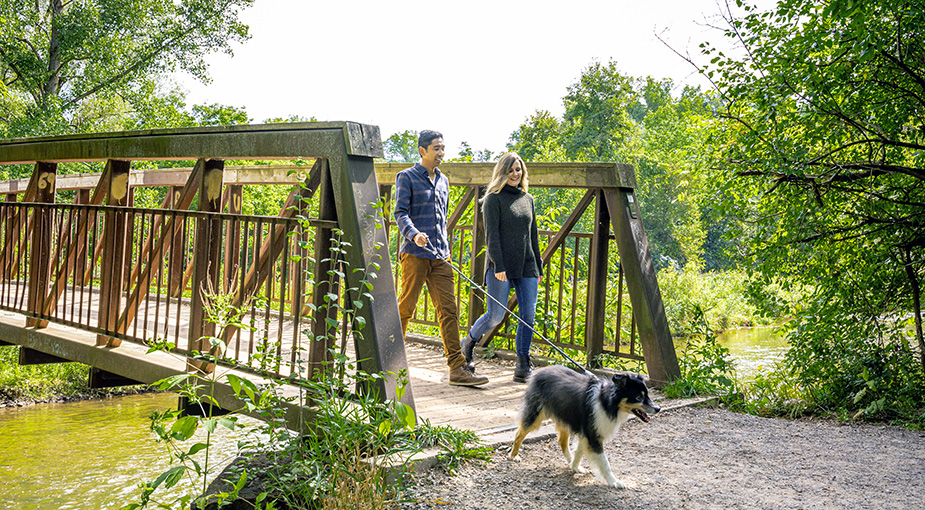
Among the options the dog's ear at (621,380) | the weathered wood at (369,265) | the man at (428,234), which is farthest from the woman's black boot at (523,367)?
the dog's ear at (621,380)

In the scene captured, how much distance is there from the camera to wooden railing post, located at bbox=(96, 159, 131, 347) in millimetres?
5535

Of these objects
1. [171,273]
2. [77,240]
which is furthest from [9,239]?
[171,273]

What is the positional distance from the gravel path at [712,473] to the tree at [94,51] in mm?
16715

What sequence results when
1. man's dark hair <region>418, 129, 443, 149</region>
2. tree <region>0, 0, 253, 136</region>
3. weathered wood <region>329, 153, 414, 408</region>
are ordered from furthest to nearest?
tree <region>0, 0, 253, 136</region>, man's dark hair <region>418, 129, 443, 149</region>, weathered wood <region>329, 153, 414, 408</region>

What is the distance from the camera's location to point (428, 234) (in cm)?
530

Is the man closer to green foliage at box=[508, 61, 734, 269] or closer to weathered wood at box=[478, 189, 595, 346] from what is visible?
weathered wood at box=[478, 189, 595, 346]

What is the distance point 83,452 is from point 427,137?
4804mm

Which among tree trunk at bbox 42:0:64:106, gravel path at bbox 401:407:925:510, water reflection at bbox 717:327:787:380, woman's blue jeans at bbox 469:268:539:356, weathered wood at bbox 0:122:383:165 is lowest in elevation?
water reflection at bbox 717:327:787:380

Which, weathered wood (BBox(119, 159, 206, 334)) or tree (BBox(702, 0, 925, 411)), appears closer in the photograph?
weathered wood (BBox(119, 159, 206, 334))

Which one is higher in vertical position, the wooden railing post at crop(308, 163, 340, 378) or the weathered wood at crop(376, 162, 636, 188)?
the weathered wood at crop(376, 162, 636, 188)

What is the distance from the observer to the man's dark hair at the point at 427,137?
5.20 meters

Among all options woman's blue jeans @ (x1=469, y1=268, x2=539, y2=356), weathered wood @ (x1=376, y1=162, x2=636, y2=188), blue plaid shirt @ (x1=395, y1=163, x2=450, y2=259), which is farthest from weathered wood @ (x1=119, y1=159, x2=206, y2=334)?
weathered wood @ (x1=376, y1=162, x2=636, y2=188)

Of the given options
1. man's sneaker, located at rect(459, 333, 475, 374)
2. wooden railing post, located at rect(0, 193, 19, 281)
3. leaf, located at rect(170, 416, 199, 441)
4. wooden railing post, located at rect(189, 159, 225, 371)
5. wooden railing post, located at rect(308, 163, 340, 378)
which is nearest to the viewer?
leaf, located at rect(170, 416, 199, 441)

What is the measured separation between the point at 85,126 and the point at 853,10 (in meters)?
21.3
